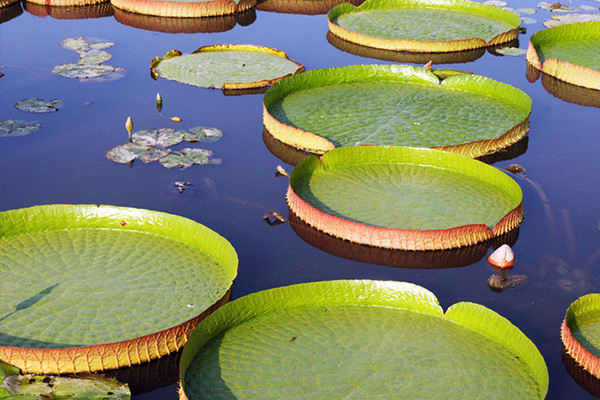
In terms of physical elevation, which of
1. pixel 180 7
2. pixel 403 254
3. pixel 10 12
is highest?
pixel 180 7

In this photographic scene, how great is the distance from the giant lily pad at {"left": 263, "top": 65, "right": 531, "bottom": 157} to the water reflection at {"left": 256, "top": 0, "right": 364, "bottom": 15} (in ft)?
11.4

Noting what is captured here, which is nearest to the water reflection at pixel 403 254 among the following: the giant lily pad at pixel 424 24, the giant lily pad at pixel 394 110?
the giant lily pad at pixel 394 110

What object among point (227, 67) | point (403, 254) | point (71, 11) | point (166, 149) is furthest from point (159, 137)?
point (71, 11)

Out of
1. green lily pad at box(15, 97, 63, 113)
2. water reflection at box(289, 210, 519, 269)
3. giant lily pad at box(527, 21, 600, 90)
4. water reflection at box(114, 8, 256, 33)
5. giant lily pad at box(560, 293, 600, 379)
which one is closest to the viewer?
giant lily pad at box(560, 293, 600, 379)

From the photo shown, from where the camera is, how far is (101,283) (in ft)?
17.3

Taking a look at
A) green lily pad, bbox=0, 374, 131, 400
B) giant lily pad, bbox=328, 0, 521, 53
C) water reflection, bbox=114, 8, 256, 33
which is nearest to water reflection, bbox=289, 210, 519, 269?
green lily pad, bbox=0, 374, 131, 400

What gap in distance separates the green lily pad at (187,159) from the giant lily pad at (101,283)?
1.38 m

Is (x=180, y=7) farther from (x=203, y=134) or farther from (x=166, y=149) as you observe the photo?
(x=166, y=149)

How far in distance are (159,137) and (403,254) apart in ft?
9.14

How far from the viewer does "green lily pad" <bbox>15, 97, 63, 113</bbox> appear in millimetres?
8281

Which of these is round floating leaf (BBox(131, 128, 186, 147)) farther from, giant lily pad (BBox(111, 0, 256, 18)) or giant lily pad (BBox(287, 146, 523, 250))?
giant lily pad (BBox(111, 0, 256, 18))

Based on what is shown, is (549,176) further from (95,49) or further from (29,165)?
(95,49)

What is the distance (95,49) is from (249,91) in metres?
2.34

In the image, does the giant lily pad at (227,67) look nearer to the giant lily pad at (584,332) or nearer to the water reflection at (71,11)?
the water reflection at (71,11)
